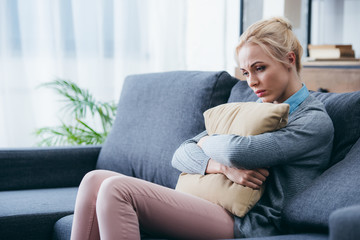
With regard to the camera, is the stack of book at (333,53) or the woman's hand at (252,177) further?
the stack of book at (333,53)

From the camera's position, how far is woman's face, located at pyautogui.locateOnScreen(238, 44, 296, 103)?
1.39 m

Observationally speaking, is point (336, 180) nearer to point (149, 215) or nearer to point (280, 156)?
point (280, 156)

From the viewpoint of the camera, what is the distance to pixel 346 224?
827 millimetres

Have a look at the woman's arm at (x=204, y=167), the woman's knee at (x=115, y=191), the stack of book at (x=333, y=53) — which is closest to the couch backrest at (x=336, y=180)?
the woman's arm at (x=204, y=167)

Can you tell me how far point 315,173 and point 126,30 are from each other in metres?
2.20

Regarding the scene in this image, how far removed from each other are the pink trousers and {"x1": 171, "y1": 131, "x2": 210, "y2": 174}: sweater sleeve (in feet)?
0.44

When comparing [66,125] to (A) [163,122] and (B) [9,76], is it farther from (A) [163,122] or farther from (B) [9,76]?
(A) [163,122]

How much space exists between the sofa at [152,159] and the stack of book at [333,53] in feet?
2.76

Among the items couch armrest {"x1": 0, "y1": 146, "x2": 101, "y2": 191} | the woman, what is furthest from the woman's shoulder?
couch armrest {"x1": 0, "y1": 146, "x2": 101, "y2": 191}

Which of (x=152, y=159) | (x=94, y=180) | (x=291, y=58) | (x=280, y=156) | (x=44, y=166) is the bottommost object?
(x=44, y=166)

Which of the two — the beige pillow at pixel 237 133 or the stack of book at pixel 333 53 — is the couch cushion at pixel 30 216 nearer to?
the beige pillow at pixel 237 133

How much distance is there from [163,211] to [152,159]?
680 millimetres

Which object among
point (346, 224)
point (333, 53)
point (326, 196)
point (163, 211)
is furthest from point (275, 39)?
point (333, 53)

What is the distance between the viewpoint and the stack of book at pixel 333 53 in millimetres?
2497
